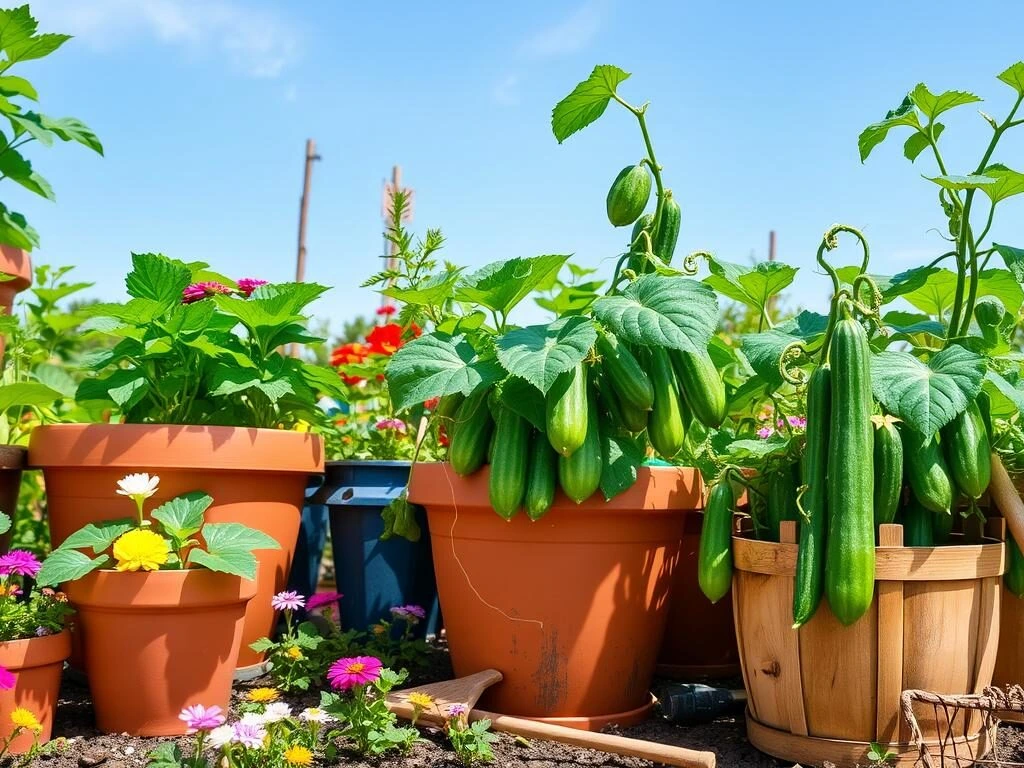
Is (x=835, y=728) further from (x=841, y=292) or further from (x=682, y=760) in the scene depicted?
(x=841, y=292)

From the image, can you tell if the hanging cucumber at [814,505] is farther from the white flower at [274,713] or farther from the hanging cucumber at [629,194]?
the white flower at [274,713]

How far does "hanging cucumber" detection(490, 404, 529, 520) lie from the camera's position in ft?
6.06

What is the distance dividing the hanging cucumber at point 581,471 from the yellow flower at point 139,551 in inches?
32.4

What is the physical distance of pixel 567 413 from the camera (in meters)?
1.78

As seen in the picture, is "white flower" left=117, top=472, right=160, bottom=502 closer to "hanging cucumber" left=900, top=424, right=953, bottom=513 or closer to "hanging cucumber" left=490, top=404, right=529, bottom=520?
"hanging cucumber" left=490, top=404, right=529, bottom=520

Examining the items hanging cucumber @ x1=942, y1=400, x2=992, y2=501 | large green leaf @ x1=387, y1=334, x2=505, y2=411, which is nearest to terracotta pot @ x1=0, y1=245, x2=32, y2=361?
large green leaf @ x1=387, y1=334, x2=505, y2=411

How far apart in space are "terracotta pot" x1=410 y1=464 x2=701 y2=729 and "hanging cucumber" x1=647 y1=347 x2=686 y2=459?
68 mm

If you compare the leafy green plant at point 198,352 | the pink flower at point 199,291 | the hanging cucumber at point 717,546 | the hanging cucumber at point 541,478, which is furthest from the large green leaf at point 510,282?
the pink flower at point 199,291

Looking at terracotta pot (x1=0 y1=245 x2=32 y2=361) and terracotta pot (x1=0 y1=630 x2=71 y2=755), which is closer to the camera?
terracotta pot (x1=0 y1=630 x2=71 y2=755)

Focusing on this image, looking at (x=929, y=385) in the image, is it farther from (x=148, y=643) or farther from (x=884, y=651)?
(x=148, y=643)

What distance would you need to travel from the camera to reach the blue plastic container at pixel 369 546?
250 centimetres

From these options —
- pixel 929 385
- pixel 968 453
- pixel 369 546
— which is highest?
pixel 929 385

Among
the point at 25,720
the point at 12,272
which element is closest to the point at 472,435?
the point at 25,720

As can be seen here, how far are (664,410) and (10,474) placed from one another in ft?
5.20
